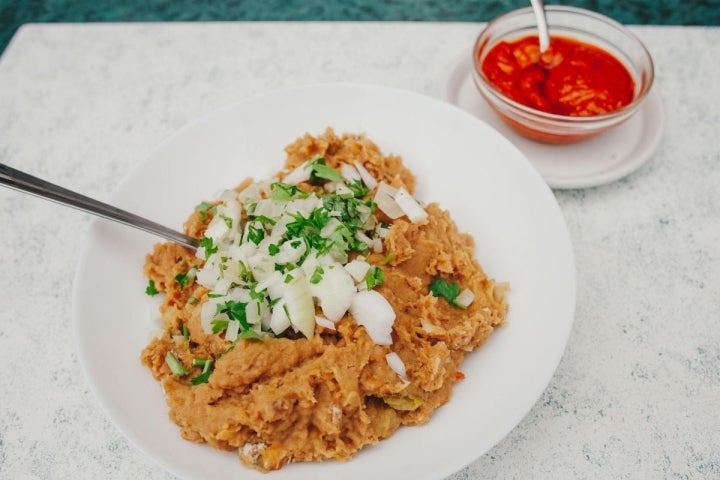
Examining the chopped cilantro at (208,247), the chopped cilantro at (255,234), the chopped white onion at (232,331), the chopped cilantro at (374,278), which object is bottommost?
the chopped white onion at (232,331)

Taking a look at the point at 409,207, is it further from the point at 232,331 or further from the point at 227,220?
the point at 232,331

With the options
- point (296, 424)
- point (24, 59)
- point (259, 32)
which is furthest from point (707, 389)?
point (24, 59)

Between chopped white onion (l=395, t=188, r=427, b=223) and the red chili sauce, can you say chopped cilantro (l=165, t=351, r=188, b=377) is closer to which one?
chopped white onion (l=395, t=188, r=427, b=223)

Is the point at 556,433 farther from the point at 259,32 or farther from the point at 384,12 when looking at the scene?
the point at 384,12

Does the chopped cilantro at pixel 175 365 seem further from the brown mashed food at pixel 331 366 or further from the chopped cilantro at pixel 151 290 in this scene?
the chopped cilantro at pixel 151 290

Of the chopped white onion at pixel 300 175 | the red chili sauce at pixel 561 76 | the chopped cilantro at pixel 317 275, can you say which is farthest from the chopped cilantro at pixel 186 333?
the red chili sauce at pixel 561 76

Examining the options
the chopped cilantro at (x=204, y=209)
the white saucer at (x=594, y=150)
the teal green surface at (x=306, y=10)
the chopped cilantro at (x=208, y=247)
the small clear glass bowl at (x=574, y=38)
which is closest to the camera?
the chopped cilantro at (x=208, y=247)

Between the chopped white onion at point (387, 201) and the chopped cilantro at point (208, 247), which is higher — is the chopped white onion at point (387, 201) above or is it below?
below
